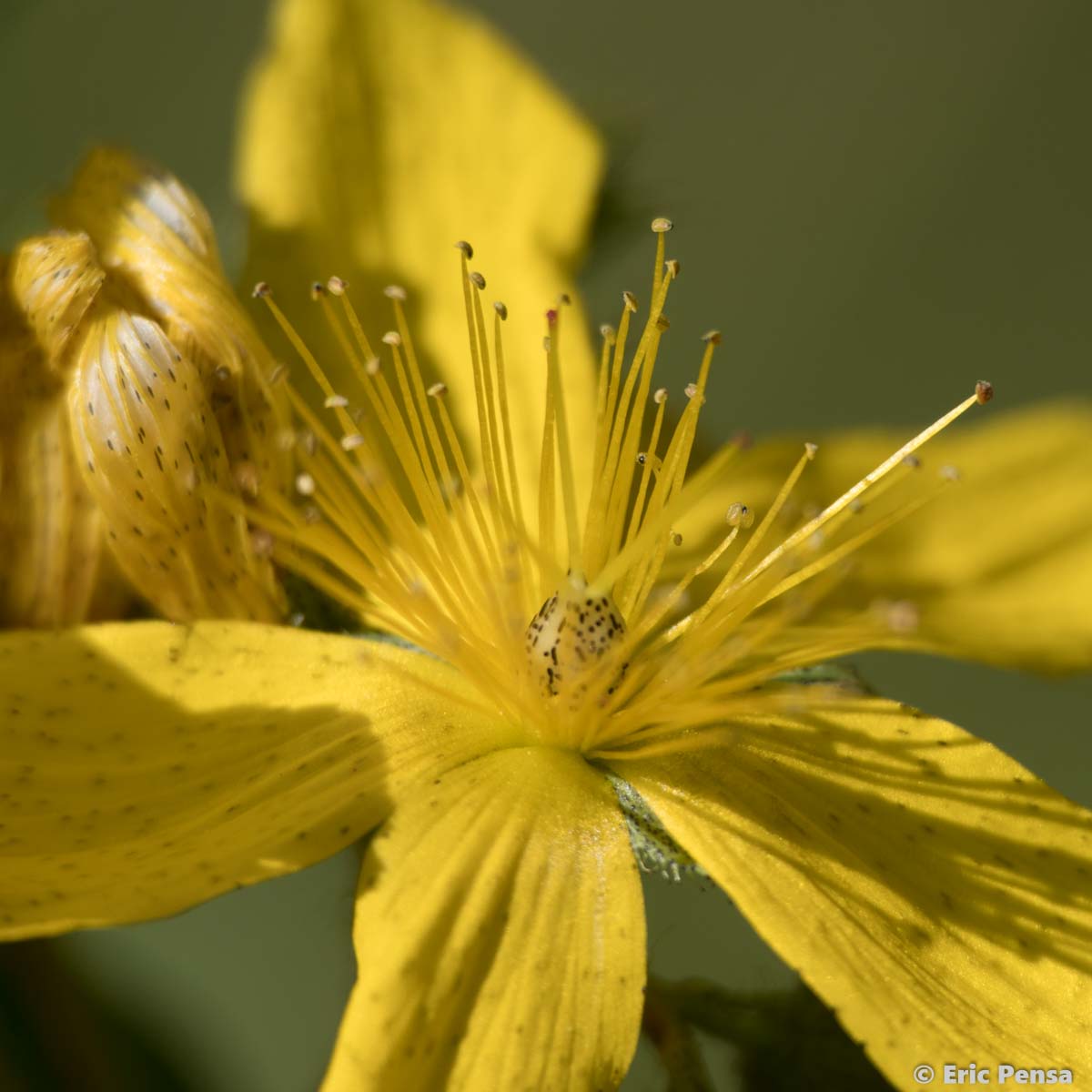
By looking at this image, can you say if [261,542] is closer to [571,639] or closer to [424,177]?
[571,639]

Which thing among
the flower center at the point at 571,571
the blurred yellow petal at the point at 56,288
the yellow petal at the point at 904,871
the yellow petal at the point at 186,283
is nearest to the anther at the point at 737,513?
the flower center at the point at 571,571

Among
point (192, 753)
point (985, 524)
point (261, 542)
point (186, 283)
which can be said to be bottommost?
point (192, 753)

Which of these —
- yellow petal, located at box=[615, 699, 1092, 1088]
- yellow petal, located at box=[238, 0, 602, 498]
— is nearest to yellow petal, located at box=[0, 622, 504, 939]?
yellow petal, located at box=[615, 699, 1092, 1088]

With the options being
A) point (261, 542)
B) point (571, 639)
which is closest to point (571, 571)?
point (571, 639)

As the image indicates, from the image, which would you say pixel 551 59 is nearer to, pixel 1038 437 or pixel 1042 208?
pixel 1042 208

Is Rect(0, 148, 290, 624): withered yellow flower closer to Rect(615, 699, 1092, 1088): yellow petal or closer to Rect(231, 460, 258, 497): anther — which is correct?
Rect(231, 460, 258, 497): anther

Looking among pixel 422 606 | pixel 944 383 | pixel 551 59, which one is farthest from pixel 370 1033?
pixel 944 383
